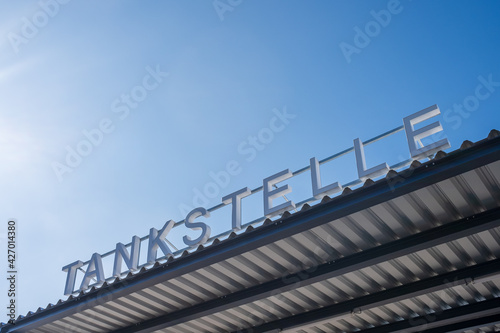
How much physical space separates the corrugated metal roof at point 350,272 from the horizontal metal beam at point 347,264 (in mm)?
14

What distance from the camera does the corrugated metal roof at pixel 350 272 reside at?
17.1 ft

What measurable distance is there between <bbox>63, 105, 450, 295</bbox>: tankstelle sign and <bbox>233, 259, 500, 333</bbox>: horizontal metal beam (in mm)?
1499

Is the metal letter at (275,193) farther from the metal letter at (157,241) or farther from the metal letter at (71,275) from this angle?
the metal letter at (71,275)

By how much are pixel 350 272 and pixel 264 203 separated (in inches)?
67.6

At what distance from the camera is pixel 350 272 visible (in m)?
6.25

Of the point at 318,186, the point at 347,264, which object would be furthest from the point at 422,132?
the point at 347,264

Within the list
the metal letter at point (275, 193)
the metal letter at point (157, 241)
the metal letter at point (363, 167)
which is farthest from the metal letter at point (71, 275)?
the metal letter at point (363, 167)

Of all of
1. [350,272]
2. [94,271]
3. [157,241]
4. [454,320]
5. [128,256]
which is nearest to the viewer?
[350,272]

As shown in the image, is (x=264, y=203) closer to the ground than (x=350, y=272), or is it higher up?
higher up

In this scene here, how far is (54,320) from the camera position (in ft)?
25.5

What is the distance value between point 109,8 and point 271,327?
9517 mm

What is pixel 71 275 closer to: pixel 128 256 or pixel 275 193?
pixel 128 256

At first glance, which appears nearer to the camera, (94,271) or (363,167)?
(363,167)

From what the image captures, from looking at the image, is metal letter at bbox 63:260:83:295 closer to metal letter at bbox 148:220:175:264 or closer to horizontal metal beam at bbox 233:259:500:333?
metal letter at bbox 148:220:175:264
